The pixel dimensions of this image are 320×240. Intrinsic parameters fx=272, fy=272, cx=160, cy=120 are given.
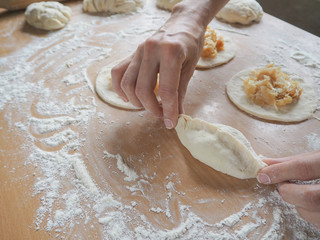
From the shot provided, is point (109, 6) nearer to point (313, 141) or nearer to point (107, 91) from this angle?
point (107, 91)

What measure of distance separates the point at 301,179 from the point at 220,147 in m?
0.34

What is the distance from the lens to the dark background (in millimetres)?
3358

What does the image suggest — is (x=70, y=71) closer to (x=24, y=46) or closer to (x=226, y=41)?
(x=24, y=46)

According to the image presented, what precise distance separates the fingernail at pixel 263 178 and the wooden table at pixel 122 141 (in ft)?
0.17

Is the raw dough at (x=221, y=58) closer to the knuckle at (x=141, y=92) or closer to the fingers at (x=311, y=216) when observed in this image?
the knuckle at (x=141, y=92)

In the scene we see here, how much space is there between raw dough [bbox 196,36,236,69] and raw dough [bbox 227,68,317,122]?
7.4 inches

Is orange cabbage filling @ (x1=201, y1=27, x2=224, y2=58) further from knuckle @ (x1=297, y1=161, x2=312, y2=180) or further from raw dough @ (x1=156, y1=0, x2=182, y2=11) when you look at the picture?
knuckle @ (x1=297, y1=161, x2=312, y2=180)

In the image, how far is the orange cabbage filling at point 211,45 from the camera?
173 cm

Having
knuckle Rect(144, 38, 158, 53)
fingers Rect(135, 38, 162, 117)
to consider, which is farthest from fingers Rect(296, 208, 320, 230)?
knuckle Rect(144, 38, 158, 53)

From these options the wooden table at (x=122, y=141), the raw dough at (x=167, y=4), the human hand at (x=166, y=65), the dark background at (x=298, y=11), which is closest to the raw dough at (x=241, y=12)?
the wooden table at (x=122, y=141)

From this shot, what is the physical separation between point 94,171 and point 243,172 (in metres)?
0.62

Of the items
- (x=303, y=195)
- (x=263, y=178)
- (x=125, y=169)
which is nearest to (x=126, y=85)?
(x=125, y=169)

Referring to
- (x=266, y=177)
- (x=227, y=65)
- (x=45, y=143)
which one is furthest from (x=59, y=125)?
(x=227, y=65)

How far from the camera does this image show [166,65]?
1054 millimetres
